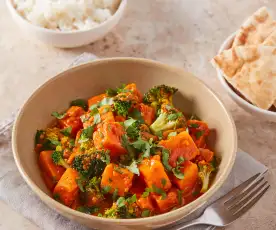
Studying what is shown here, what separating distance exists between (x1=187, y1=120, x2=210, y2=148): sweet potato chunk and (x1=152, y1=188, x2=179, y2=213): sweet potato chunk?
402 millimetres

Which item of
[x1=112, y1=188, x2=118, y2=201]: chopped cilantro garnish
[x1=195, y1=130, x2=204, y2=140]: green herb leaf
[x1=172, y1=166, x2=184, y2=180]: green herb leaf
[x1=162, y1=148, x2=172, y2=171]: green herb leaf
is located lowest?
[x1=112, y1=188, x2=118, y2=201]: chopped cilantro garnish

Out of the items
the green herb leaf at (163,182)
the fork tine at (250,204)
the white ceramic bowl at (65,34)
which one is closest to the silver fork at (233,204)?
the fork tine at (250,204)

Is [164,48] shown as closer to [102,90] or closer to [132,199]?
[102,90]

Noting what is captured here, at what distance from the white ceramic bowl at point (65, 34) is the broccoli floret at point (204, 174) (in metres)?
1.42

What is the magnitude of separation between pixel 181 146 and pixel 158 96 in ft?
1.42

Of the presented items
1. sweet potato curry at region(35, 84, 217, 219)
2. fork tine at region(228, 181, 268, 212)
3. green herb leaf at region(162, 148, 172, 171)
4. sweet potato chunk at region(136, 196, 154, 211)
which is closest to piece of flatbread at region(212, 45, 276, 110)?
sweet potato curry at region(35, 84, 217, 219)

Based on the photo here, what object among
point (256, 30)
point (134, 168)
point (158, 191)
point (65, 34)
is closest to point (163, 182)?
point (158, 191)

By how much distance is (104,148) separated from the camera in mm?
2199

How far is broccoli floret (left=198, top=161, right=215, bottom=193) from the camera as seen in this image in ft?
7.27

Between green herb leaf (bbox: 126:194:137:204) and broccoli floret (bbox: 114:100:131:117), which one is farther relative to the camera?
broccoli floret (bbox: 114:100:131:117)

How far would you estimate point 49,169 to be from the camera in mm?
2287

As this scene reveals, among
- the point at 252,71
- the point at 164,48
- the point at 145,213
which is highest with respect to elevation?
the point at 252,71

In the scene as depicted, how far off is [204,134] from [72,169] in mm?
751

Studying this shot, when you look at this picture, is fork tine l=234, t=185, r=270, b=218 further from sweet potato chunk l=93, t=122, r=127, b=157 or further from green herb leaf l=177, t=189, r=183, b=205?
sweet potato chunk l=93, t=122, r=127, b=157
